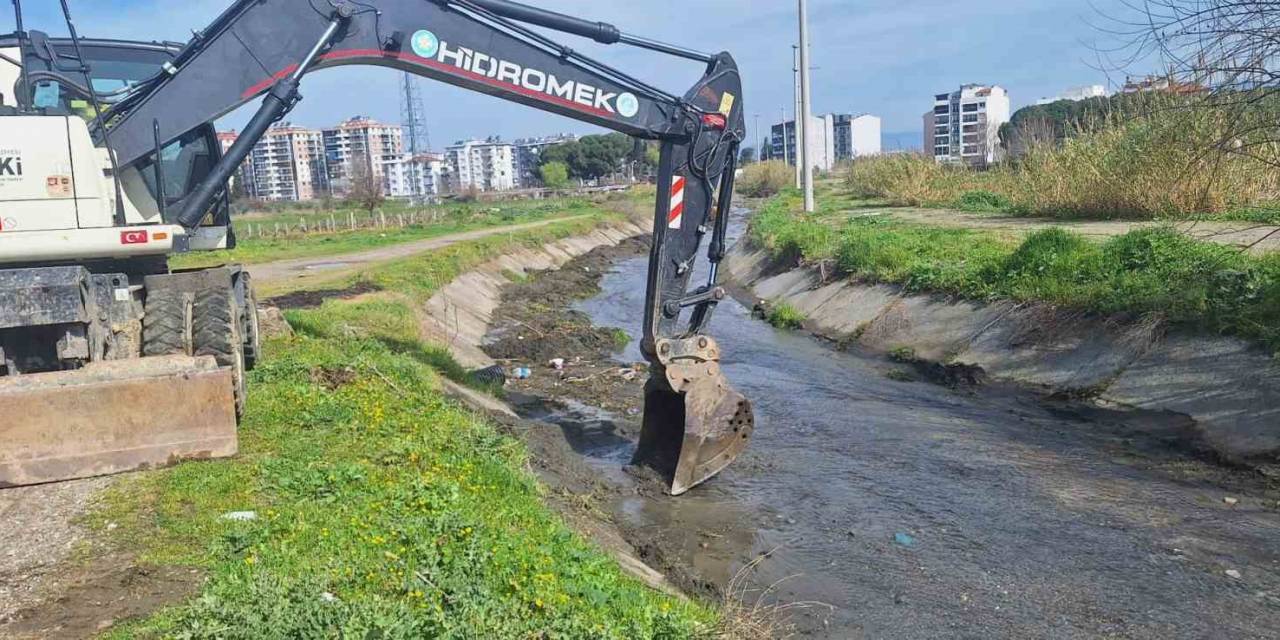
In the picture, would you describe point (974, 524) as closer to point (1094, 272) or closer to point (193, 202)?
point (1094, 272)

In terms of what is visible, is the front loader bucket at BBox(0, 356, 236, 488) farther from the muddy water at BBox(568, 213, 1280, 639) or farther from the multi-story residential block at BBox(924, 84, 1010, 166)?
the multi-story residential block at BBox(924, 84, 1010, 166)

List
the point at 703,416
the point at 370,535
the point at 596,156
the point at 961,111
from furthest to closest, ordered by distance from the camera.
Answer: the point at 961,111
the point at 596,156
the point at 703,416
the point at 370,535

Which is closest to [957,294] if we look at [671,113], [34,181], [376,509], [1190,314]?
[1190,314]

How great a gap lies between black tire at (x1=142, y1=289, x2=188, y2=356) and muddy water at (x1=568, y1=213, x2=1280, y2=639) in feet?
13.5

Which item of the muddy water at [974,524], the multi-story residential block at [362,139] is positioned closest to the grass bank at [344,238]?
the muddy water at [974,524]

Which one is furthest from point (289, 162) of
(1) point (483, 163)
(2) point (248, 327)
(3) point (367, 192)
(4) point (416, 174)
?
(2) point (248, 327)

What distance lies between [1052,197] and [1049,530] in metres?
17.9

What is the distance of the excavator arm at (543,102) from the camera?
8031 mm

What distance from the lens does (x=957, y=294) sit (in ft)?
49.9

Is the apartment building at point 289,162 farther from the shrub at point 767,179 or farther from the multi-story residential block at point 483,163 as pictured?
the shrub at point 767,179

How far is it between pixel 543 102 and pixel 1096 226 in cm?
1490

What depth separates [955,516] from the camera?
319 inches

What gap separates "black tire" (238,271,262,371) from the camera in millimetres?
9859

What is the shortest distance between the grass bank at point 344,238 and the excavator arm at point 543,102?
42.0 ft
